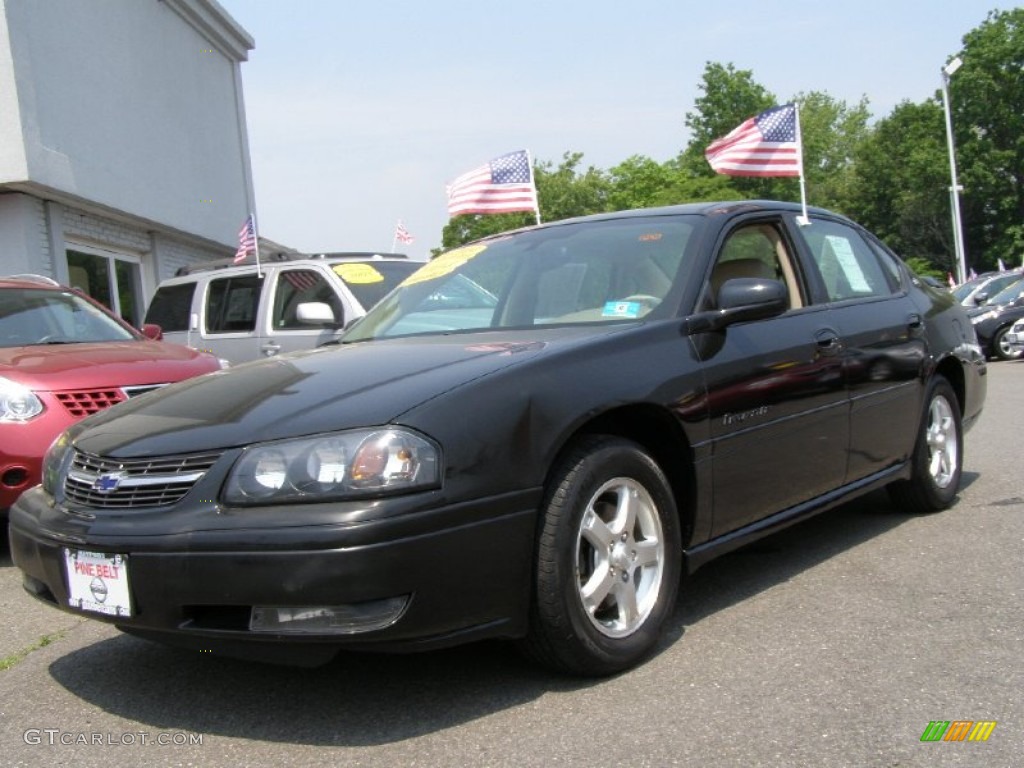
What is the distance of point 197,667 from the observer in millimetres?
3533

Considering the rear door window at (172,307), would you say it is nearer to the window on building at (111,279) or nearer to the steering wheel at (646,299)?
the window on building at (111,279)

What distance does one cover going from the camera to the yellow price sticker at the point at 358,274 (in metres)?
8.53

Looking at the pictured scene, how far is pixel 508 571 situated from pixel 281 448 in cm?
71

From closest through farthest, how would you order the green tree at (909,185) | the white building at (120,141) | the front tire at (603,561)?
the front tire at (603,561)
the white building at (120,141)
the green tree at (909,185)

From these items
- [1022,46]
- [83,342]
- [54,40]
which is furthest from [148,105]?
[1022,46]

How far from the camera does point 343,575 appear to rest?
268 cm

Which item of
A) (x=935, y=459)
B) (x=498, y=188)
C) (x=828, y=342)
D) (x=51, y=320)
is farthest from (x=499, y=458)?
(x=498, y=188)

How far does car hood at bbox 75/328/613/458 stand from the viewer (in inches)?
116

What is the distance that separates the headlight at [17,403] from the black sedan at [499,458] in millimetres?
1859

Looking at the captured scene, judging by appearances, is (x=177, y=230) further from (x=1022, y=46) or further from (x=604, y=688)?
(x=1022, y=46)

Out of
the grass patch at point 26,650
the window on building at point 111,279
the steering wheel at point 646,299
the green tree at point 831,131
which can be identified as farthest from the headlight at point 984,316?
the green tree at point 831,131

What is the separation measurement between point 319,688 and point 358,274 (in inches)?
222

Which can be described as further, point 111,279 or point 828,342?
point 111,279

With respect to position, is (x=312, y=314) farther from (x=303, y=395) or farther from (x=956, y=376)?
(x=956, y=376)
